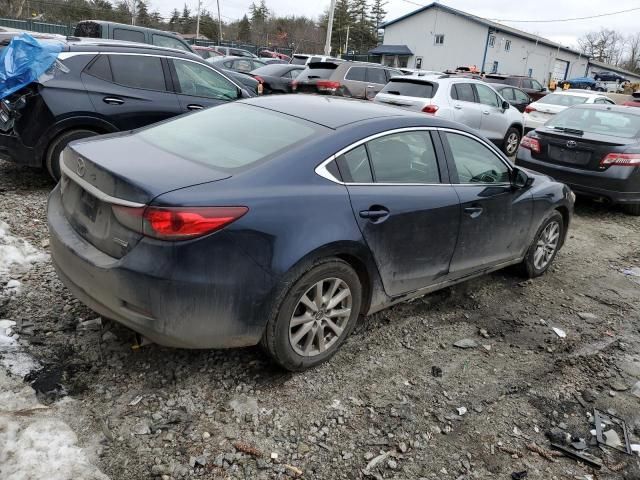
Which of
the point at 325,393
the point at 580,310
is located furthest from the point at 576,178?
the point at 325,393

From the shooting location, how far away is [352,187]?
3229mm

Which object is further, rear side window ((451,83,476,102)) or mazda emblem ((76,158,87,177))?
rear side window ((451,83,476,102))

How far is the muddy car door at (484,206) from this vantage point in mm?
4010

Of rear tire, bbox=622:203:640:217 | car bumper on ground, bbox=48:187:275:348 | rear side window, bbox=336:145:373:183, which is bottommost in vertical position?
rear tire, bbox=622:203:640:217

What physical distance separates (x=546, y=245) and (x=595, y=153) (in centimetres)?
298

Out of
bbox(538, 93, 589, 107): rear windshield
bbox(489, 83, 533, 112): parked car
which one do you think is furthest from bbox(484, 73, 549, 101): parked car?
bbox(538, 93, 589, 107): rear windshield

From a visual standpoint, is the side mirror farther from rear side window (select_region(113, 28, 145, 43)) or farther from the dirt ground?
rear side window (select_region(113, 28, 145, 43))

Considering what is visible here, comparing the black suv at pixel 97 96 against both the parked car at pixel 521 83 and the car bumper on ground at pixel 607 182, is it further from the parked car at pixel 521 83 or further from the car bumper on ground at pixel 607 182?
the parked car at pixel 521 83

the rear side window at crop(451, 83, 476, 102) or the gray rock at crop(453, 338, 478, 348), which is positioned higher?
the rear side window at crop(451, 83, 476, 102)

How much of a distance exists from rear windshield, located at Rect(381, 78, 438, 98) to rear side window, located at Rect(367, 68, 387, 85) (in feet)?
11.0

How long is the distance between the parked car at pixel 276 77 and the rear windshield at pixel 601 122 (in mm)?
8282

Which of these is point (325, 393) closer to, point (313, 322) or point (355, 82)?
point (313, 322)

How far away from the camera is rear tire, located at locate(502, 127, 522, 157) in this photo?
1248 centimetres

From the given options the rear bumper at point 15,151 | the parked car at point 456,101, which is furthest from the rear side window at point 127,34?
the rear bumper at point 15,151
